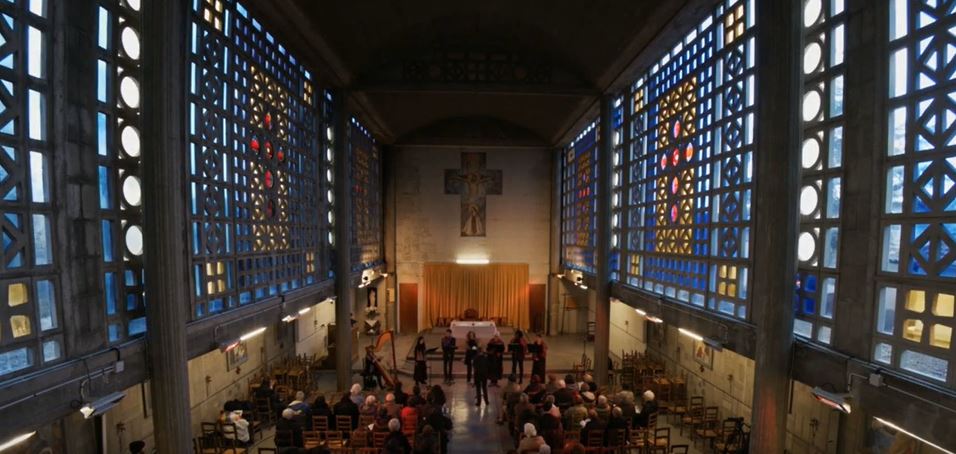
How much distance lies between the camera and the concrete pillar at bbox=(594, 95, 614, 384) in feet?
45.5

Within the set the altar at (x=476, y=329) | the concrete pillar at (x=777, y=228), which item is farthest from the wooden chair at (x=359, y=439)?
the altar at (x=476, y=329)

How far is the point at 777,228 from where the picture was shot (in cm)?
608

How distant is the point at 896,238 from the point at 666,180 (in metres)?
5.78

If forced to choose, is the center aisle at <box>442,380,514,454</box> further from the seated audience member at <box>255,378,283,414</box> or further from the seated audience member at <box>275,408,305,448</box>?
the seated audience member at <box>255,378,283,414</box>

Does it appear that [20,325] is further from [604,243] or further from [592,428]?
[604,243]

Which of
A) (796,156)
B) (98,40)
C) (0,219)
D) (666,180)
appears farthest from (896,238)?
(98,40)

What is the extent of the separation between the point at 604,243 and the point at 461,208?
33.1 feet

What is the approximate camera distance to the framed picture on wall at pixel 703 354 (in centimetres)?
1109

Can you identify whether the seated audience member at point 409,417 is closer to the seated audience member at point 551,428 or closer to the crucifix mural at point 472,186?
the seated audience member at point 551,428

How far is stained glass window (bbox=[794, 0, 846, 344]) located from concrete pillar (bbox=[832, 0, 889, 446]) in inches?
6.6

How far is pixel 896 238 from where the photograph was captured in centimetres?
493

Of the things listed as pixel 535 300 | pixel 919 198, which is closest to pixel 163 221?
pixel 919 198

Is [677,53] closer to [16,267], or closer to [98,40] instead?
[98,40]

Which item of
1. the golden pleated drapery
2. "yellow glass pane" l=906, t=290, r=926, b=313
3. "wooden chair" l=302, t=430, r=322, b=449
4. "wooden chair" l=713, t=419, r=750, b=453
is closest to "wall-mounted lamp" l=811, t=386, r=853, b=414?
"yellow glass pane" l=906, t=290, r=926, b=313
